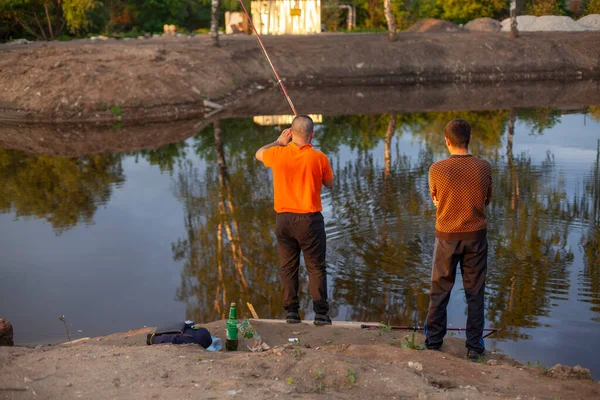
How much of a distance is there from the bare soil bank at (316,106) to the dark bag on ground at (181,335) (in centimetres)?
1451

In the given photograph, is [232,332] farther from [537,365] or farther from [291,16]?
[291,16]

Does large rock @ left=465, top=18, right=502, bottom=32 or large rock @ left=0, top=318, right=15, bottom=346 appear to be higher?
large rock @ left=465, top=18, right=502, bottom=32

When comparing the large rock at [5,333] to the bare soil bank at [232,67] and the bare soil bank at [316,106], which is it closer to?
the bare soil bank at [316,106]

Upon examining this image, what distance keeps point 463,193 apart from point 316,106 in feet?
72.5

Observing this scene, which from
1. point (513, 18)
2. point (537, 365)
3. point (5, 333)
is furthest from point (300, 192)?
point (513, 18)

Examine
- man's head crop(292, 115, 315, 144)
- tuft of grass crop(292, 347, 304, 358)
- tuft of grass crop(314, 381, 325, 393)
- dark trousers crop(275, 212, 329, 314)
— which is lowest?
tuft of grass crop(314, 381, 325, 393)

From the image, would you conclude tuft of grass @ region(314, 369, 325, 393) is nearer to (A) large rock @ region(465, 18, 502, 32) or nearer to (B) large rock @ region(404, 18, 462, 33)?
(B) large rock @ region(404, 18, 462, 33)

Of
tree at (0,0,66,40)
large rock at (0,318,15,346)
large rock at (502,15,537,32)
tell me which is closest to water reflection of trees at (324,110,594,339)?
large rock at (0,318,15,346)

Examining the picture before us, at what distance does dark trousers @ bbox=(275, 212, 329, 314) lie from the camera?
26.5 feet

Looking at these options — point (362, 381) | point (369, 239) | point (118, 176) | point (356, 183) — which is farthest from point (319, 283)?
point (118, 176)

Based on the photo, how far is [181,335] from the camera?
24.2 ft

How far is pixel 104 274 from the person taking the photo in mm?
11609

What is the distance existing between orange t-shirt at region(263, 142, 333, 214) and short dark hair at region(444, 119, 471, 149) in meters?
1.29

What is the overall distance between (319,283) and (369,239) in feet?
13.4
